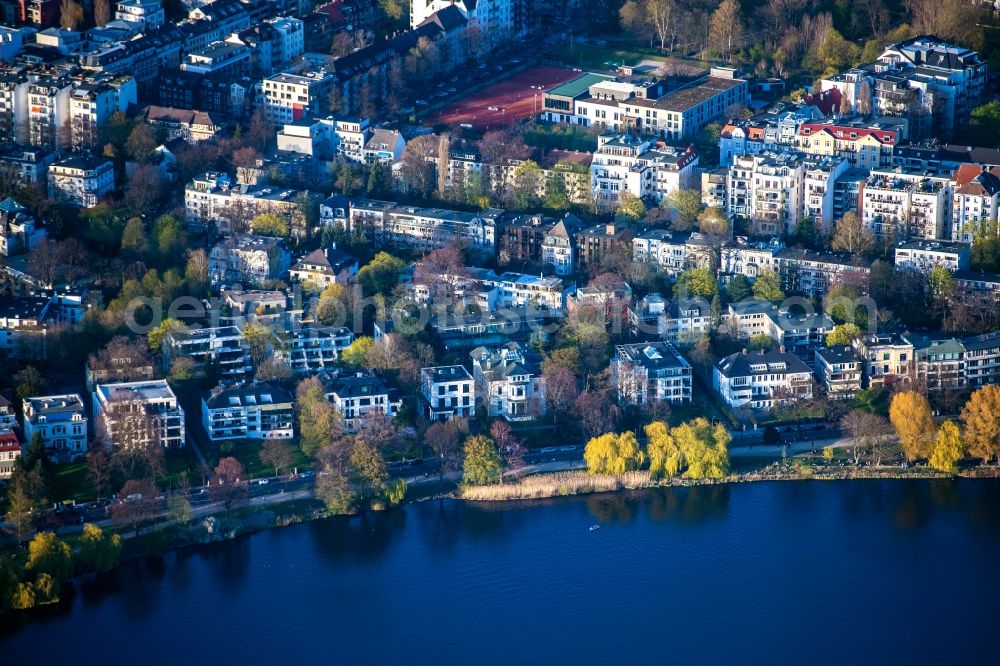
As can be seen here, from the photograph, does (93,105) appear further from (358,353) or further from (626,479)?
(626,479)

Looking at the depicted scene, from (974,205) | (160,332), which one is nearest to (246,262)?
(160,332)

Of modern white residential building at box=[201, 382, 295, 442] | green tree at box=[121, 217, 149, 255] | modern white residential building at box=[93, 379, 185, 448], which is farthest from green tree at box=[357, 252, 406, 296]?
modern white residential building at box=[93, 379, 185, 448]

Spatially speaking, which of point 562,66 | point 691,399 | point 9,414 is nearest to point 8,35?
point 562,66

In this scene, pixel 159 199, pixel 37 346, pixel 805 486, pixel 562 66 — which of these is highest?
pixel 562 66

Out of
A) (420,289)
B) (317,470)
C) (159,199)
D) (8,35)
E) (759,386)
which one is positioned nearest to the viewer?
(317,470)

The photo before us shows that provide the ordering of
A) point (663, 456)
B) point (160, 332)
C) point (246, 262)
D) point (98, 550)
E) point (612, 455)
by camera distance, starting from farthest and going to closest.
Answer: point (246, 262), point (160, 332), point (663, 456), point (612, 455), point (98, 550)

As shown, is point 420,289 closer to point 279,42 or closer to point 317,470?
point 317,470

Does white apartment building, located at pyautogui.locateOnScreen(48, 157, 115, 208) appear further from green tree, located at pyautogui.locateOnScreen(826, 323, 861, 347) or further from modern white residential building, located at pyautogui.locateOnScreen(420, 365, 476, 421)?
green tree, located at pyautogui.locateOnScreen(826, 323, 861, 347)

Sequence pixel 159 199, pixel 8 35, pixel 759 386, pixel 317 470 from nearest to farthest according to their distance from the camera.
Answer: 1. pixel 317 470
2. pixel 759 386
3. pixel 159 199
4. pixel 8 35
